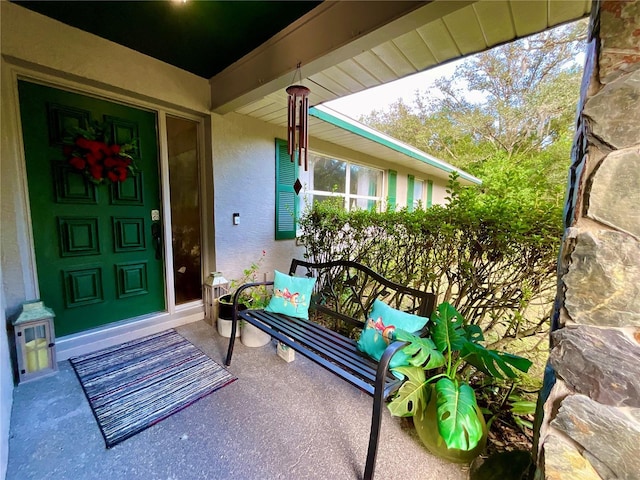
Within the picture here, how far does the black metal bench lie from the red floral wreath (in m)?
1.59

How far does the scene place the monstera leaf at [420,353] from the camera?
1438 mm

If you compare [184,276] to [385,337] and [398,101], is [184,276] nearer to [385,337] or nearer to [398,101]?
[385,337]

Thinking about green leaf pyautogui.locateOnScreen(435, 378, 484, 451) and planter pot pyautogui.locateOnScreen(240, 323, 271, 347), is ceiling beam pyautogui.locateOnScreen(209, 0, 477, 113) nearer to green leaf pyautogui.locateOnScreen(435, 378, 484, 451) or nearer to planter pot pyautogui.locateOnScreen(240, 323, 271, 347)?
green leaf pyautogui.locateOnScreen(435, 378, 484, 451)

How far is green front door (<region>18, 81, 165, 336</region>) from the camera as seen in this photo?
2.16m

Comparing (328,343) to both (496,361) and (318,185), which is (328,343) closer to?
(496,361)

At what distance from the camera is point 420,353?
1.46 meters

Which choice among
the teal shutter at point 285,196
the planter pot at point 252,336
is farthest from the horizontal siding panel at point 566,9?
the planter pot at point 252,336

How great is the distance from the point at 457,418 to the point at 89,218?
312cm

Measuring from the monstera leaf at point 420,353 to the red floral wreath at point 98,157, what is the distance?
2.73m

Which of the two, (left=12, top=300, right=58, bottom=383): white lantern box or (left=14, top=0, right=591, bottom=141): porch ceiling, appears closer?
(left=14, top=0, right=591, bottom=141): porch ceiling

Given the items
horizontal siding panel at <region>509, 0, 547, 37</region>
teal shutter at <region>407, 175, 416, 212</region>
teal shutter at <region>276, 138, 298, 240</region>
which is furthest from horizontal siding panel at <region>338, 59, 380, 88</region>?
teal shutter at <region>407, 175, 416, 212</region>

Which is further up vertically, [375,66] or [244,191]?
[375,66]

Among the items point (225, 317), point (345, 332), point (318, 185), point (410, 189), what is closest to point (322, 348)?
point (345, 332)

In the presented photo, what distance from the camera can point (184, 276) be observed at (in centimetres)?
310
